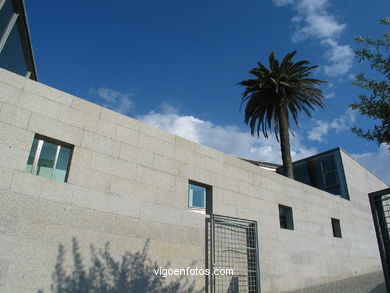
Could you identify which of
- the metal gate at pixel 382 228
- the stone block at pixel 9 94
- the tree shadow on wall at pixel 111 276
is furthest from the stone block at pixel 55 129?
the metal gate at pixel 382 228

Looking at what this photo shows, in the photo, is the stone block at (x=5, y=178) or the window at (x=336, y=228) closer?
the stone block at (x=5, y=178)

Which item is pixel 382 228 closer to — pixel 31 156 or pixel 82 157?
pixel 82 157

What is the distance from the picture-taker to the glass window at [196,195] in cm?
936

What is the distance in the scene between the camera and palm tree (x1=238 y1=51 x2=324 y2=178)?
1703 cm

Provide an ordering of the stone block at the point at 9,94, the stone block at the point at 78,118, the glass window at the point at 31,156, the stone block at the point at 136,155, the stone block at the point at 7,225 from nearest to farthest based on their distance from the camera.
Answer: the stone block at the point at 7,225 < the stone block at the point at 9,94 < the glass window at the point at 31,156 < the stone block at the point at 78,118 < the stone block at the point at 136,155

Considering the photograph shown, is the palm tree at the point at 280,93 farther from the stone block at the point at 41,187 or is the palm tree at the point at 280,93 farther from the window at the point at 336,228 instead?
the stone block at the point at 41,187

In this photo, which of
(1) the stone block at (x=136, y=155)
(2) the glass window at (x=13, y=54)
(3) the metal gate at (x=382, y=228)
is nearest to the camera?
(3) the metal gate at (x=382, y=228)

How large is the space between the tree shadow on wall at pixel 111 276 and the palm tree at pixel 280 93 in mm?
11437

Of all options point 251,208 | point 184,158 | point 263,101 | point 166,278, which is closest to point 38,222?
point 166,278

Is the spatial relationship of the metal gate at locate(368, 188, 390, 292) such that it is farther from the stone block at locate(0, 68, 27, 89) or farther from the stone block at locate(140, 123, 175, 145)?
the stone block at locate(0, 68, 27, 89)

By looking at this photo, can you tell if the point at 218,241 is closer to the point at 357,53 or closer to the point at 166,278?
the point at 166,278

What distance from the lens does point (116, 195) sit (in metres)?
7.19

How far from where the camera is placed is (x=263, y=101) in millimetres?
17781

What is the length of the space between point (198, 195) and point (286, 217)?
14.6ft
